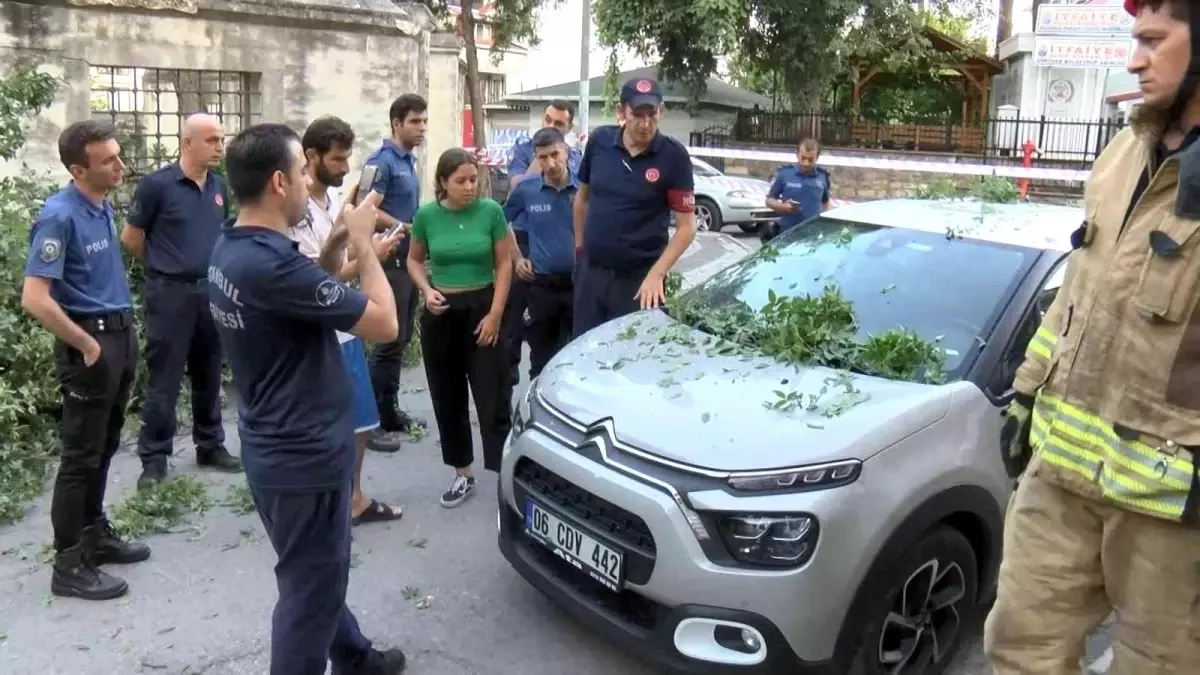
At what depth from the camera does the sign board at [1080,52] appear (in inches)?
723

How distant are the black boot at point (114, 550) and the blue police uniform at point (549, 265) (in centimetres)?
237

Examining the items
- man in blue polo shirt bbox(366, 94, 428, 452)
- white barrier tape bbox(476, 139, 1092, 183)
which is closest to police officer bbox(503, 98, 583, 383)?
man in blue polo shirt bbox(366, 94, 428, 452)

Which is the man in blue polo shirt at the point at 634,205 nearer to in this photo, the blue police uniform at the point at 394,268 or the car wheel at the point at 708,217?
the blue police uniform at the point at 394,268

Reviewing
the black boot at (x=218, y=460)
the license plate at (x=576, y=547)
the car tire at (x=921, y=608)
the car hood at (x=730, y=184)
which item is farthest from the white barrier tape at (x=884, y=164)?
the car tire at (x=921, y=608)

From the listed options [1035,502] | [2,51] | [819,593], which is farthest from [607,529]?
[2,51]

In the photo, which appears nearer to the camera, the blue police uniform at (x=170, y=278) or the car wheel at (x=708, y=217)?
the blue police uniform at (x=170, y=278)

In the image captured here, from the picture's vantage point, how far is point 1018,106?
24781 millimetres

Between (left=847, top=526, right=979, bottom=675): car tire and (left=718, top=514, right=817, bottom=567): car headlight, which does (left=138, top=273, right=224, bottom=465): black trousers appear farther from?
(left=847, top=526, right=979, bottom=675): car tire

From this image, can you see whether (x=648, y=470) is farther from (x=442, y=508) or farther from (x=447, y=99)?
(x=447, y=99)

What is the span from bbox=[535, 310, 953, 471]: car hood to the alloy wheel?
19.5 inches

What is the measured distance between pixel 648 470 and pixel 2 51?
594cm

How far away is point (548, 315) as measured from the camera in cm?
590

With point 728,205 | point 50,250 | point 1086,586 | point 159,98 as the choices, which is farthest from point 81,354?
point 728,205

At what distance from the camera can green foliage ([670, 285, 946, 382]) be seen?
139 inches
